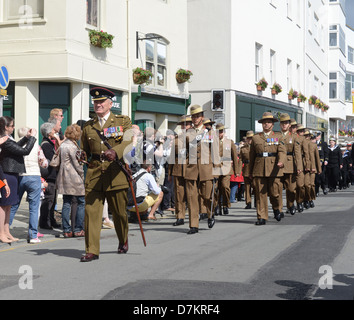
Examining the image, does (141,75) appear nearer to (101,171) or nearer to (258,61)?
(258,61)

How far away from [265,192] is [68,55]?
747 cm

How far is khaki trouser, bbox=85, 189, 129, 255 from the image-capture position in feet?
26.1

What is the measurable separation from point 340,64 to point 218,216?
4479cm

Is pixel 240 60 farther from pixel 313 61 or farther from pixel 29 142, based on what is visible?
pixel 29 142

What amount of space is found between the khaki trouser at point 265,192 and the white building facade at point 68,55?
496 cm

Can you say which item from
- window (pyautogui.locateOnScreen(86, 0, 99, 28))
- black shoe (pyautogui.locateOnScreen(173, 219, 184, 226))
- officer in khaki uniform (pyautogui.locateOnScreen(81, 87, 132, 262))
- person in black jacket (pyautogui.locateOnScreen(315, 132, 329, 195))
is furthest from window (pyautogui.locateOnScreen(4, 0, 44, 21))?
officer in khaki uniform (pyautogui.locateOnScreen(81, 87, 132, 262))

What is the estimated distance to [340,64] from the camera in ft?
184

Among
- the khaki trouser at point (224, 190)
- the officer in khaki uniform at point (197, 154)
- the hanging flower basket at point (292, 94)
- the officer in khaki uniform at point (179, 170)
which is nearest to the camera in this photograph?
the officer in khaki uniform at point (197, 154)

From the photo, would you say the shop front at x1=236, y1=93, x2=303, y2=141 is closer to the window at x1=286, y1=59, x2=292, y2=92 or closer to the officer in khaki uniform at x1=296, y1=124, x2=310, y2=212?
the window at x1=286, y1=59, x2=292, y2=92

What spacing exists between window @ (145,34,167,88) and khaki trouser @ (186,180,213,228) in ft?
36.7

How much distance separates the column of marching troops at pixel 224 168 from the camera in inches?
437

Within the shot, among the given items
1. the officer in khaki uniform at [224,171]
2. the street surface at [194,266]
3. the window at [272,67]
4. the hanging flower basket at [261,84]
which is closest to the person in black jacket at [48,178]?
the street surface at [194,266]

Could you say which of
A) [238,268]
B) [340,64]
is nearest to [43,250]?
[238,268]

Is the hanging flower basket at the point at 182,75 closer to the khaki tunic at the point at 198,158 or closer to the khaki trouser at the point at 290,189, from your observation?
the khaki trouser at the point at 290,189
